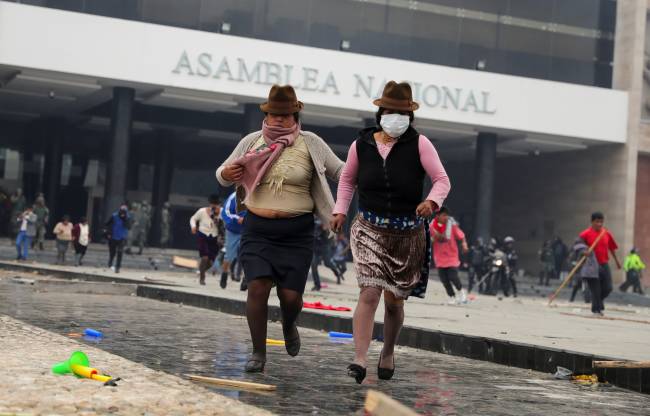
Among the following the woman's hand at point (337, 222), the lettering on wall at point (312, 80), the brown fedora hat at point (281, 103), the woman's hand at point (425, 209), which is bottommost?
the woman's hand at point (337, 222)

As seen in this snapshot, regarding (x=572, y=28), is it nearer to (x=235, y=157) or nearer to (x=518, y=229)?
(x=518, y=229)

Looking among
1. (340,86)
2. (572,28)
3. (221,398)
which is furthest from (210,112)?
(221,398)

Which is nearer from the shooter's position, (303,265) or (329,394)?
(329,394)

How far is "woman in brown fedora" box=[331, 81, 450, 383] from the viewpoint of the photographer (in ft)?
21.6

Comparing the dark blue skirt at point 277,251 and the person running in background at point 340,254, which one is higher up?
the person running in background at point 340,254

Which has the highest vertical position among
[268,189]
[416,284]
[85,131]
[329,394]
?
[85,131]

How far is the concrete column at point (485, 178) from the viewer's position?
40.2 metres

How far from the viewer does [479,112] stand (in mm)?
39375

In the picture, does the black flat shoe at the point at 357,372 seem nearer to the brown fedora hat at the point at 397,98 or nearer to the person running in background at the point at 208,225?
the brown fedora hat at the point at 397,98

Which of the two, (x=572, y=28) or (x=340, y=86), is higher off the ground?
(x=572, y=28)

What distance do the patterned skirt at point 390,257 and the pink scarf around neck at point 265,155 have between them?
2.36 ft

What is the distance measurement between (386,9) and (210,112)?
758 centimetres

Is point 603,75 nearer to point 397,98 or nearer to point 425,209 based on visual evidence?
point 397,98

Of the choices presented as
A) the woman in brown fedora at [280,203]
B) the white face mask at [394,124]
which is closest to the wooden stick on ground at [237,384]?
the woman in brown fedora at [280,203]
